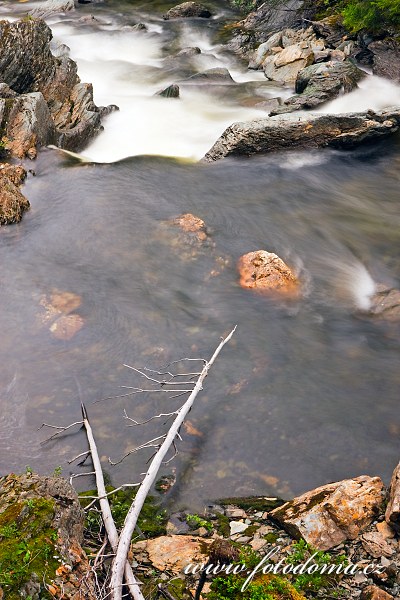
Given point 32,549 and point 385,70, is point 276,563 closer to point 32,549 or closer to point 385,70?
point 32,549

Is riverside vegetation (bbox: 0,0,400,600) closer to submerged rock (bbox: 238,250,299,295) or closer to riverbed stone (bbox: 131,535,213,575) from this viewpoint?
riverbed stone (bbox: 131,535,213,575)

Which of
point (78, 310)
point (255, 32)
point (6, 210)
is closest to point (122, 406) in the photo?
point (78, 310)

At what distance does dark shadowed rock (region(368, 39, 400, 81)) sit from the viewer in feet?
64.1

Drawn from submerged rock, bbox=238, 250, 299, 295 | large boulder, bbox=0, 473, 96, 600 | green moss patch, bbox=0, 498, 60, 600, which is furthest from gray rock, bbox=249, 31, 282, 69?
green moss patch, bbox=0, 498, 60, 600

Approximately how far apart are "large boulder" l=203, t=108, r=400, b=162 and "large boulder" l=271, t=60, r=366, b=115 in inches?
97.1

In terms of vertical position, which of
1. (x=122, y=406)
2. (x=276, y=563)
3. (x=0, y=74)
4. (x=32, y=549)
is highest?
(x=0, y=74)

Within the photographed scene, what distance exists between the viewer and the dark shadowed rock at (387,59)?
19.5 m

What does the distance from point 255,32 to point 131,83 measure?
8.17 metres

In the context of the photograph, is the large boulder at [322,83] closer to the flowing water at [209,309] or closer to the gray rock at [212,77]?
the flowing water at [209,309]

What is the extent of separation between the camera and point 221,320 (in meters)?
9.16

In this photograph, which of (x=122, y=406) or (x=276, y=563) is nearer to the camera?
(x=276, y=563)

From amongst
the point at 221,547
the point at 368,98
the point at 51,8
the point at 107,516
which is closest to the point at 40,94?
the point at 368,98

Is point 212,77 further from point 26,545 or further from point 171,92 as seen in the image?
point 26,545

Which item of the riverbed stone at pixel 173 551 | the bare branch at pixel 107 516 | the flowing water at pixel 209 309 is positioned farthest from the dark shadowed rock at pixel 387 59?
the riverbed stone at pixel 173 551
